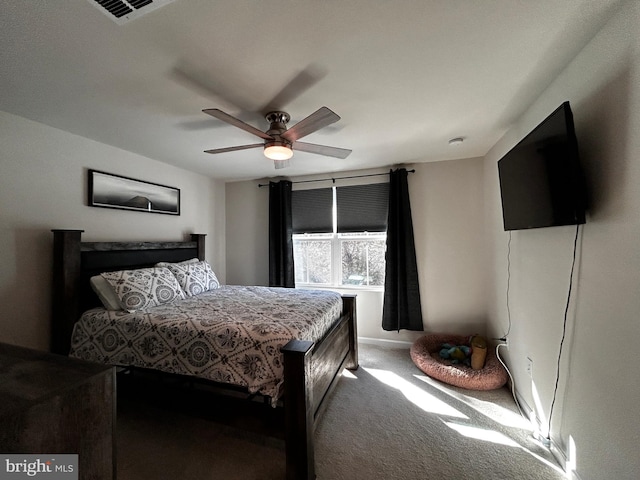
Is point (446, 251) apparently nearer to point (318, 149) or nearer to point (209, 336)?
point (318, 149)

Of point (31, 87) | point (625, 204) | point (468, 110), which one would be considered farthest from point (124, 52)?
point (625, 204)

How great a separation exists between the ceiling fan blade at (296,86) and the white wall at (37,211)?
1924 mm

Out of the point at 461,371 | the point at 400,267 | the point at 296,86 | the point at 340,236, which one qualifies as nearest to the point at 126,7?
the point at 296,86

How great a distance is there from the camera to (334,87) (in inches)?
63.6

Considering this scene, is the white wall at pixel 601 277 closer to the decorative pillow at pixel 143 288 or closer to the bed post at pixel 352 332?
the bed post at pixel 352 332

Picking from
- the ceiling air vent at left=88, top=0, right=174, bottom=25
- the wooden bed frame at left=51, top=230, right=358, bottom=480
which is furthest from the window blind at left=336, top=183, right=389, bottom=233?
the ceiling air vent at left=88, top=0, right=174, bottom=25

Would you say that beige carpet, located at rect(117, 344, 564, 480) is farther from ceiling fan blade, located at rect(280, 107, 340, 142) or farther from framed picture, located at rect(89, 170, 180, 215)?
ceiling fan blade, located at rect(280, 107, 340, 142)

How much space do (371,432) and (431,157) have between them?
9.66 feet

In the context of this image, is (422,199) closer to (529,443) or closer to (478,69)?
(478,69)

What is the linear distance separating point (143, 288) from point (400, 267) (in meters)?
2.83

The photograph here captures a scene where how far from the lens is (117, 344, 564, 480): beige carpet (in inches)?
59.1

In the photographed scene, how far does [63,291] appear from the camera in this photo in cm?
207

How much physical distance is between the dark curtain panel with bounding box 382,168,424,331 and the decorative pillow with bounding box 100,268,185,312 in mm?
2472

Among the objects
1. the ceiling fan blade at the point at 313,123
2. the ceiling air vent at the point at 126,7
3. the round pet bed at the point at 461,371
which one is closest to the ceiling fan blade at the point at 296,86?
the ceiling fan blade at the point at 313,123
